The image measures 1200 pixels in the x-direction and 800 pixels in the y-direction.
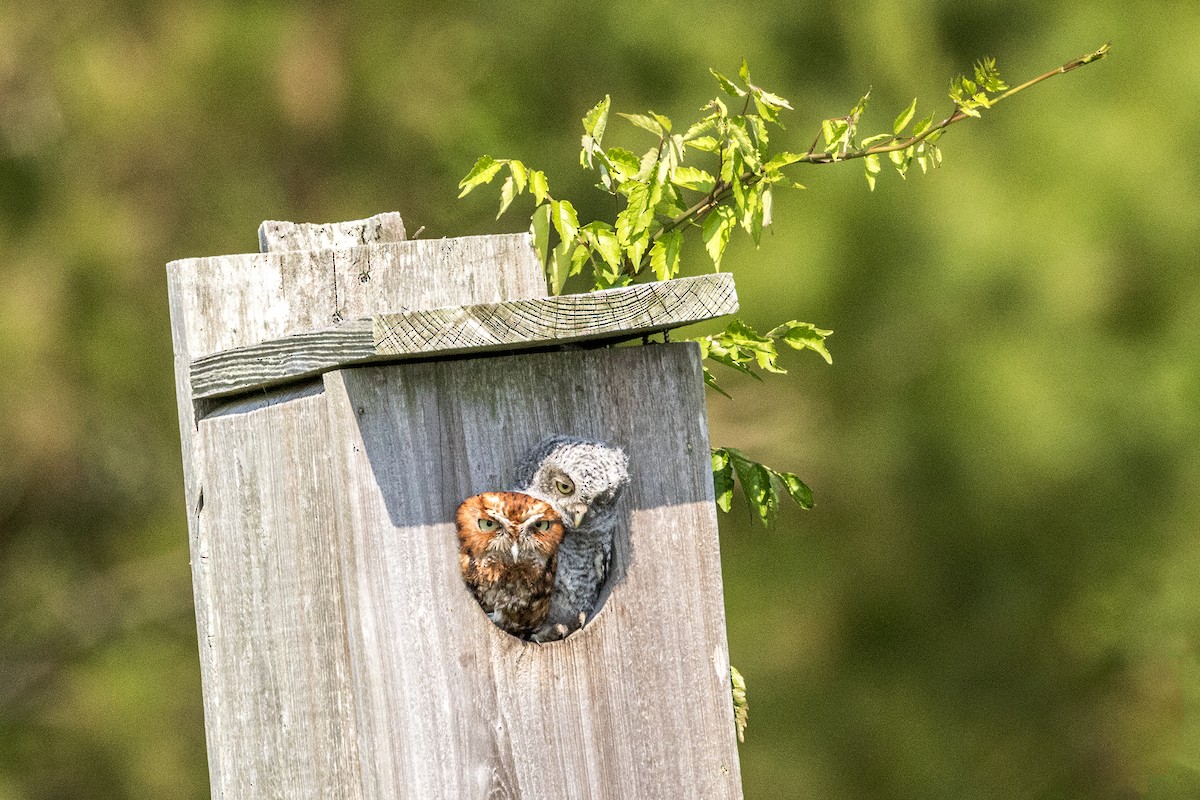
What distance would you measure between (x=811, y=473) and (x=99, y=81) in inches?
90.4

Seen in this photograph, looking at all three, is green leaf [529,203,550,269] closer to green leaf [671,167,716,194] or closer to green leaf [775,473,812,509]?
green leaf [671,167,716,194]

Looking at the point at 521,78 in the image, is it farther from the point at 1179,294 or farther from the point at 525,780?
the point at 525,780

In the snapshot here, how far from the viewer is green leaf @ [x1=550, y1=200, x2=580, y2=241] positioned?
2.09 metres

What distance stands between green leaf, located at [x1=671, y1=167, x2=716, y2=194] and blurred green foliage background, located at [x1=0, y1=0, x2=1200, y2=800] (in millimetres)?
1618

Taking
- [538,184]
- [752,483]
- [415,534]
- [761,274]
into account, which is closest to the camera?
[415,534]

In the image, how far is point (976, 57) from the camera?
12.6 ft

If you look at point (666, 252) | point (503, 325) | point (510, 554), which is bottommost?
point (510, 554)

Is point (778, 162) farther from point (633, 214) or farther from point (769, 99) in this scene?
point (633, 214)

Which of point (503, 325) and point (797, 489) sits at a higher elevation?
point (503, 325)

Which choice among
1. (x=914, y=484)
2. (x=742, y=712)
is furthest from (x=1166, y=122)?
(x=742, y=712)

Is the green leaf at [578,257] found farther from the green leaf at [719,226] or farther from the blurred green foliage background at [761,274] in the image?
the blurred green foliage background at [761,274]

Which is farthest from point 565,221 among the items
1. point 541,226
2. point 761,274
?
point 761,274

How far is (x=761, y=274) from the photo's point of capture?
12.4 feet

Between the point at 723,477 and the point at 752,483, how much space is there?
52 mm
